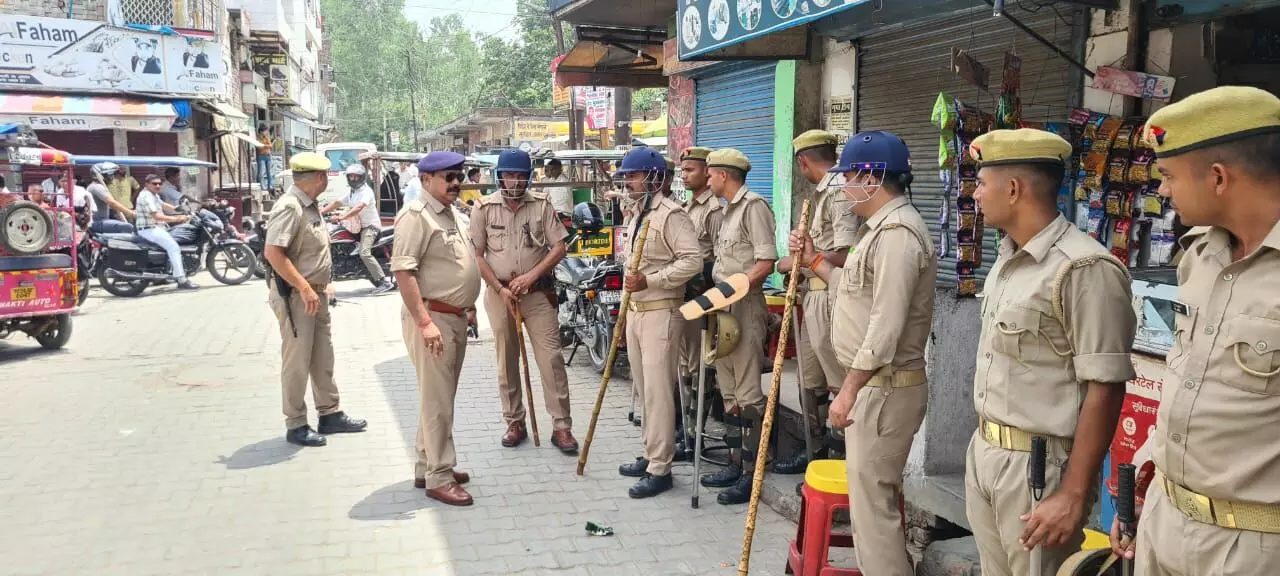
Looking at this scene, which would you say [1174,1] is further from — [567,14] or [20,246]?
[20,246]

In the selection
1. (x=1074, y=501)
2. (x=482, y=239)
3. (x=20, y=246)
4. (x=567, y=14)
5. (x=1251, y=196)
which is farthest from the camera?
(x=567, y=14)

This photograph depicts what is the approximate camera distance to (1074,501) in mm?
2422

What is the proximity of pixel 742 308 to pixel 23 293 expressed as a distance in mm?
7278

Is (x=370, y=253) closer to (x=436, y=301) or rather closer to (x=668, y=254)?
(x=436, y=301)

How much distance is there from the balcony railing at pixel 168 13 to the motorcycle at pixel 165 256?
32.6 ft

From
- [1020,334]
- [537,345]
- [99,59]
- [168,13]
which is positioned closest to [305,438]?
[537,345]

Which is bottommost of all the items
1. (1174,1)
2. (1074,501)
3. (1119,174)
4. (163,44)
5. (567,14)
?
(1074,501)

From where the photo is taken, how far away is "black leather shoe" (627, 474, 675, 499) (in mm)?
5121

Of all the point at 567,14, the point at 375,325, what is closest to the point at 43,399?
the point at 375,325

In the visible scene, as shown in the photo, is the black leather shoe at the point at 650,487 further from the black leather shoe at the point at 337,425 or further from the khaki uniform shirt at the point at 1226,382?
the khaki uniform shirt at the point at 1226,382

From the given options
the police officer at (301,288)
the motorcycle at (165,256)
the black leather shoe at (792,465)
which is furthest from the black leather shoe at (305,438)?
the motorcycle at (165,256)

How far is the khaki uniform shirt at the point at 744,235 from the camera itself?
5121 mm

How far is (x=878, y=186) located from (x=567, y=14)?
22.8ft

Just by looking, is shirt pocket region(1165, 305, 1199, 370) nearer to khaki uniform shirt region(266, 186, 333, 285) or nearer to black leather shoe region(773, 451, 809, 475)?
black leather shoe region(773, 451, 809, 475)
